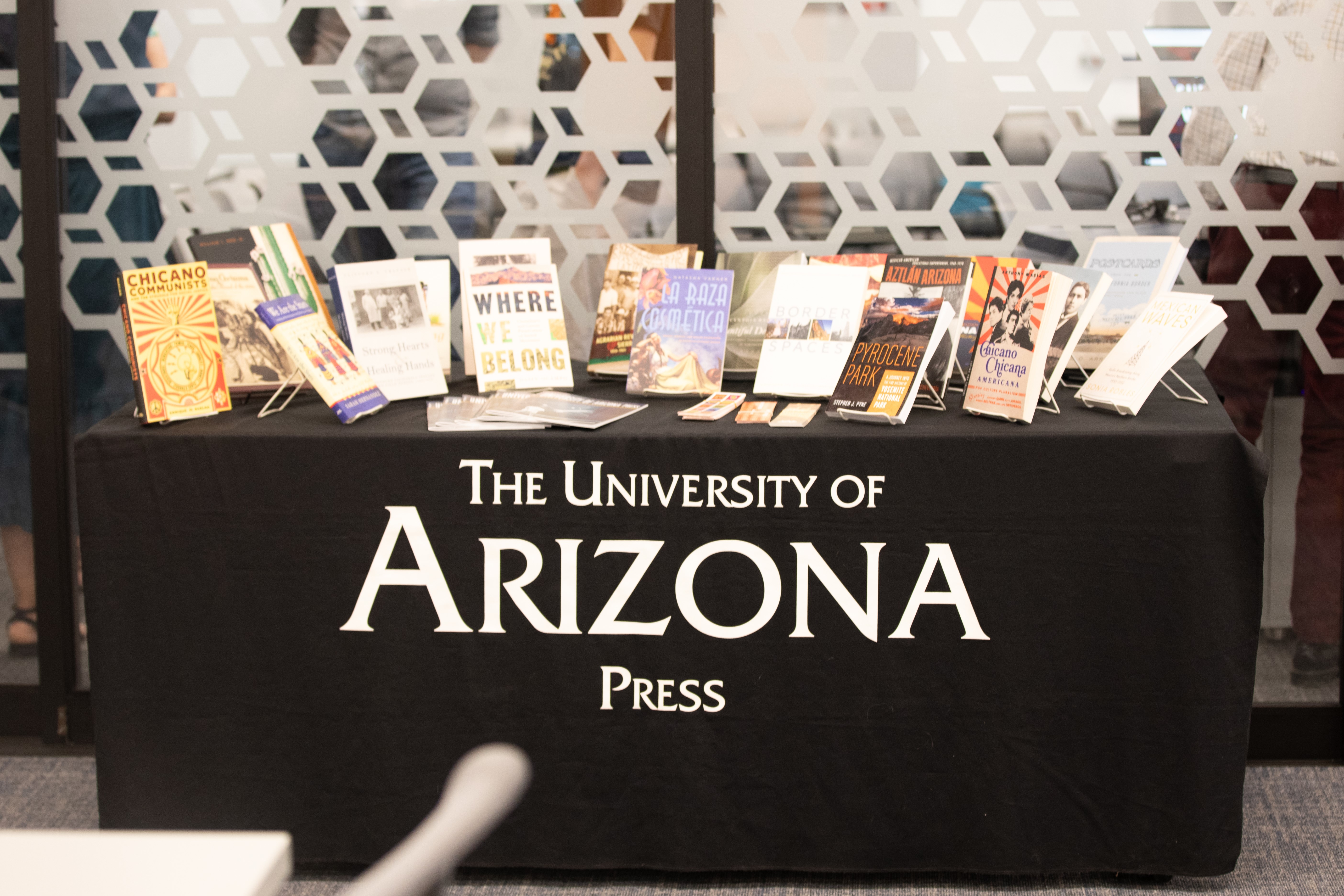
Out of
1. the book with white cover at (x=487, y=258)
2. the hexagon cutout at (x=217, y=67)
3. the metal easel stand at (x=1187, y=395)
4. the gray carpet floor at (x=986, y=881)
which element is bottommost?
the gray carpet floor at (x=986, y=881)

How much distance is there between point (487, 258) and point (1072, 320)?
1168 millimetres

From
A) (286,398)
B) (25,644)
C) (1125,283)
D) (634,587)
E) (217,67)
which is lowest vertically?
(25,644)

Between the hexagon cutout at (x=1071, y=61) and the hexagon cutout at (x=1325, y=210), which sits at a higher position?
the hexagon cutout at (x=1071, y=61)

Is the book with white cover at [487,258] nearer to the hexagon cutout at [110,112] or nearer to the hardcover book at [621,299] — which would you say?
the hardcover book at [621,299]

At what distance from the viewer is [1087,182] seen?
237 cm

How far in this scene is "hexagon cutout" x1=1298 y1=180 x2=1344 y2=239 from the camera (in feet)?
7.63

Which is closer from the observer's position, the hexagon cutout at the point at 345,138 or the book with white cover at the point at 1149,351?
the book with white cover at the point at 1149,351

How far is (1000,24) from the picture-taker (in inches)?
91.4

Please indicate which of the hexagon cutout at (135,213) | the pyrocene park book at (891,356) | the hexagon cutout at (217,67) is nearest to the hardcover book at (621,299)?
the pyrocene park book at (891,356)

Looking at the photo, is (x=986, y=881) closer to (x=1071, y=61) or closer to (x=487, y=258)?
(x=487, y=258)

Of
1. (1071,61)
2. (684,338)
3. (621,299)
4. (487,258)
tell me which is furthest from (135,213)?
(1071,61)

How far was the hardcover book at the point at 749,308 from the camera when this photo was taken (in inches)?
89.0

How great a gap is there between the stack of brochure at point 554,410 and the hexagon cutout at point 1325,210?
1536mm

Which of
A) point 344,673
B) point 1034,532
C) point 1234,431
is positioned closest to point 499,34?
point 344,673
